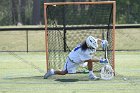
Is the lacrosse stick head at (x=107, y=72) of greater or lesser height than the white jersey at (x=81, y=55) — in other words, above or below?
below

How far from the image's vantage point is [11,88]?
39.0 ft

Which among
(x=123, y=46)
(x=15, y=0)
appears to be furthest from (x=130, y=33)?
(x=15, y=0)

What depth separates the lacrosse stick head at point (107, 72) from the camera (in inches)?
509

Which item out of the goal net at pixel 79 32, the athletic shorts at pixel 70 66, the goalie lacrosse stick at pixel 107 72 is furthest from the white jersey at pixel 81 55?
the goal net at pixel 79 32

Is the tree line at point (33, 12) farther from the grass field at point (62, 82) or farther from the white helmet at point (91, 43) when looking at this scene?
the white helmet at point (91, 43)

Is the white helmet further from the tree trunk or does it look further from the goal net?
the tree trunk

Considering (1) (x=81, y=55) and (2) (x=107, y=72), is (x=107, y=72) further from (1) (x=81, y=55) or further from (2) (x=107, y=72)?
(1) (x=81, y=55)

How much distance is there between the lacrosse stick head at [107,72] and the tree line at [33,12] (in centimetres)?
2352

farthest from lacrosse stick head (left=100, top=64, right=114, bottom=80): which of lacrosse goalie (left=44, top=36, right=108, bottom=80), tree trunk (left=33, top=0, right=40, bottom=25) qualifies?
tree trunk (left=33, top=0, right=40, bottom=25)

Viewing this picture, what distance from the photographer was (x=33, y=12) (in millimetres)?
44812

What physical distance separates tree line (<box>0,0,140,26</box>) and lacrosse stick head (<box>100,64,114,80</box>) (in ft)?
77.2

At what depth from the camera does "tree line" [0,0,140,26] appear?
38550mm

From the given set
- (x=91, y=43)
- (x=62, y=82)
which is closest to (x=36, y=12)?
(x=91, y=43)

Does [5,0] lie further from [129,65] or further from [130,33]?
[129,65]
